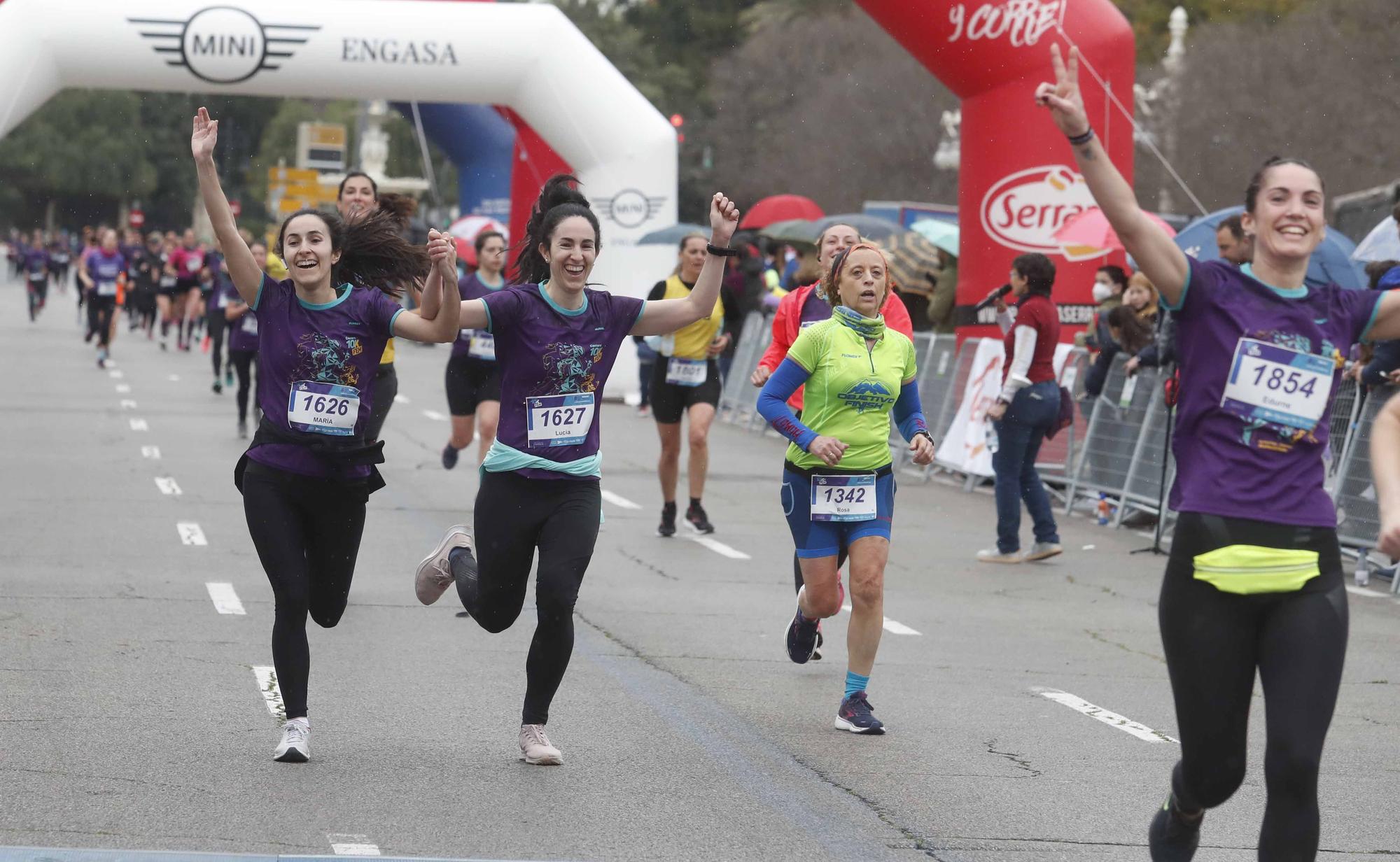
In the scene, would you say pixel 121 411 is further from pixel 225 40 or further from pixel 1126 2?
pixel 1126 2

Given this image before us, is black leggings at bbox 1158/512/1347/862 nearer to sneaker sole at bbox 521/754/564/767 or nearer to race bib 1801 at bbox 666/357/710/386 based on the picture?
sneaker sole at bbox 521/754/564/767

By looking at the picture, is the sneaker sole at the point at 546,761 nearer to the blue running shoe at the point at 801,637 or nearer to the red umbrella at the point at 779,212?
the blue running shoe at the point at 801,637

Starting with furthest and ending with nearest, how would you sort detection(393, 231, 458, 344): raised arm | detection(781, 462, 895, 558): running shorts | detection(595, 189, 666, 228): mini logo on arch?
detection(595, 189, 666, 228): mini logo on arch, detection(781, 462, 895, 558): running shorts, detection(393, 231, 458, 344): raised arm

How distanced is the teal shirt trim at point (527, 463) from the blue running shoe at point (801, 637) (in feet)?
5.27

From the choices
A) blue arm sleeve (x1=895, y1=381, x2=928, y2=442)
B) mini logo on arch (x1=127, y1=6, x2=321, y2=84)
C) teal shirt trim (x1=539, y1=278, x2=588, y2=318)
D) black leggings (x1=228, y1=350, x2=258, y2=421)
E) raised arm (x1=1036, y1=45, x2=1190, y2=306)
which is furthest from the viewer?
mini logo on arch (x1=127, y1=6, x2=321, y2=84)

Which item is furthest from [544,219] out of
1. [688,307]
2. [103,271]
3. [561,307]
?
[103,271]

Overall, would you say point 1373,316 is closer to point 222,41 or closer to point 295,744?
point 295,744

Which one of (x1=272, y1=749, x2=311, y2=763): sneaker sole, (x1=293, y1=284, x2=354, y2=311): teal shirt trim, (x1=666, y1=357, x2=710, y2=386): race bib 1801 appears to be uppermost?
(x1=293, y1=284, x2=354, y2=311): teal shirt trim

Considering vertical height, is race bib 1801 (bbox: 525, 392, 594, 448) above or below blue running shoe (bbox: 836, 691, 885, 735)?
above

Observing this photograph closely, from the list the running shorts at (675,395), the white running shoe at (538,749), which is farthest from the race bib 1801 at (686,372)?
the white running shoe at (538,749)

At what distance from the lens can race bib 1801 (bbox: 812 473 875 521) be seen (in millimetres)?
7160

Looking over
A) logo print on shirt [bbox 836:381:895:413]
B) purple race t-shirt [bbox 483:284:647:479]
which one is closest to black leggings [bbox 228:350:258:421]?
logo print on shirt [bbox 836:381:895:413]

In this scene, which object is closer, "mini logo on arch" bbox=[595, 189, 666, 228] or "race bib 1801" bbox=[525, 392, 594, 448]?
"race bib 1801" bbox=[525, 392, 594, 448]

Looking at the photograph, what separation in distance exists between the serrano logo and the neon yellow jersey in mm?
10305
